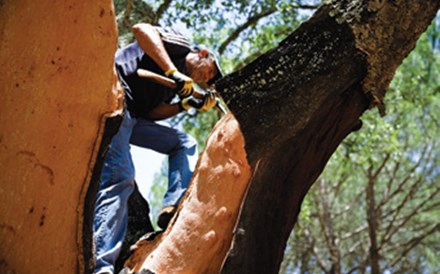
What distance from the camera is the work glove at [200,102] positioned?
3.86 meters

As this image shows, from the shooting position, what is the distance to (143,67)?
372 centimetres

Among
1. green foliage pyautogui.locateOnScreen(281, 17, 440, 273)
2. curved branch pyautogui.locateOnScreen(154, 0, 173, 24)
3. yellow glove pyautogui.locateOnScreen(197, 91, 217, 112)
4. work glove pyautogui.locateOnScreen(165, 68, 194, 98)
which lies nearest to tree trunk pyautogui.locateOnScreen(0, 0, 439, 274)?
work glove pyautogui.locateOnScreen(165, 68, 194, 98)

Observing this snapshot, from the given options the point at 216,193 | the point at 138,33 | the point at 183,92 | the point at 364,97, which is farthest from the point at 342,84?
the point at 138,33

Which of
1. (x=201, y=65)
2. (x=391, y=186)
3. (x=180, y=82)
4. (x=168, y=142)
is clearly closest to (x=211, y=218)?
(x=180, y=82)

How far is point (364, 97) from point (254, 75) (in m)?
0.58

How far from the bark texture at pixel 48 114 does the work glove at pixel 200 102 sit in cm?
163

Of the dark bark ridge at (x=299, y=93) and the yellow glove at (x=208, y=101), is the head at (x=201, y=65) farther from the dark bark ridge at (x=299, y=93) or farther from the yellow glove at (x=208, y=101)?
the dark bark ridge at (x=299, y=93)

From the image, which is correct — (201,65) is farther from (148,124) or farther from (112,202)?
(112,202)

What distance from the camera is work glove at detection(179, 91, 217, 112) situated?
386 centimetres

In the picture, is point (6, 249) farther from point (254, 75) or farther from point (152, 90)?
point (152, 90)

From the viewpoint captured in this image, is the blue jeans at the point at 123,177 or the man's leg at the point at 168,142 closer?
the blue jeans at the point at 123,177

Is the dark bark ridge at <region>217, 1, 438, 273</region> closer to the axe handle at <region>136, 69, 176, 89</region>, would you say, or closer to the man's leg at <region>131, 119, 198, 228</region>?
the axe handle at <region>136, 69, 176, 89</region>

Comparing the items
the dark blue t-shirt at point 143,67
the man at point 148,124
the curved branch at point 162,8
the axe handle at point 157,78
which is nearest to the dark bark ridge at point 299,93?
the man at point 148,124

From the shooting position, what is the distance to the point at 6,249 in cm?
211
